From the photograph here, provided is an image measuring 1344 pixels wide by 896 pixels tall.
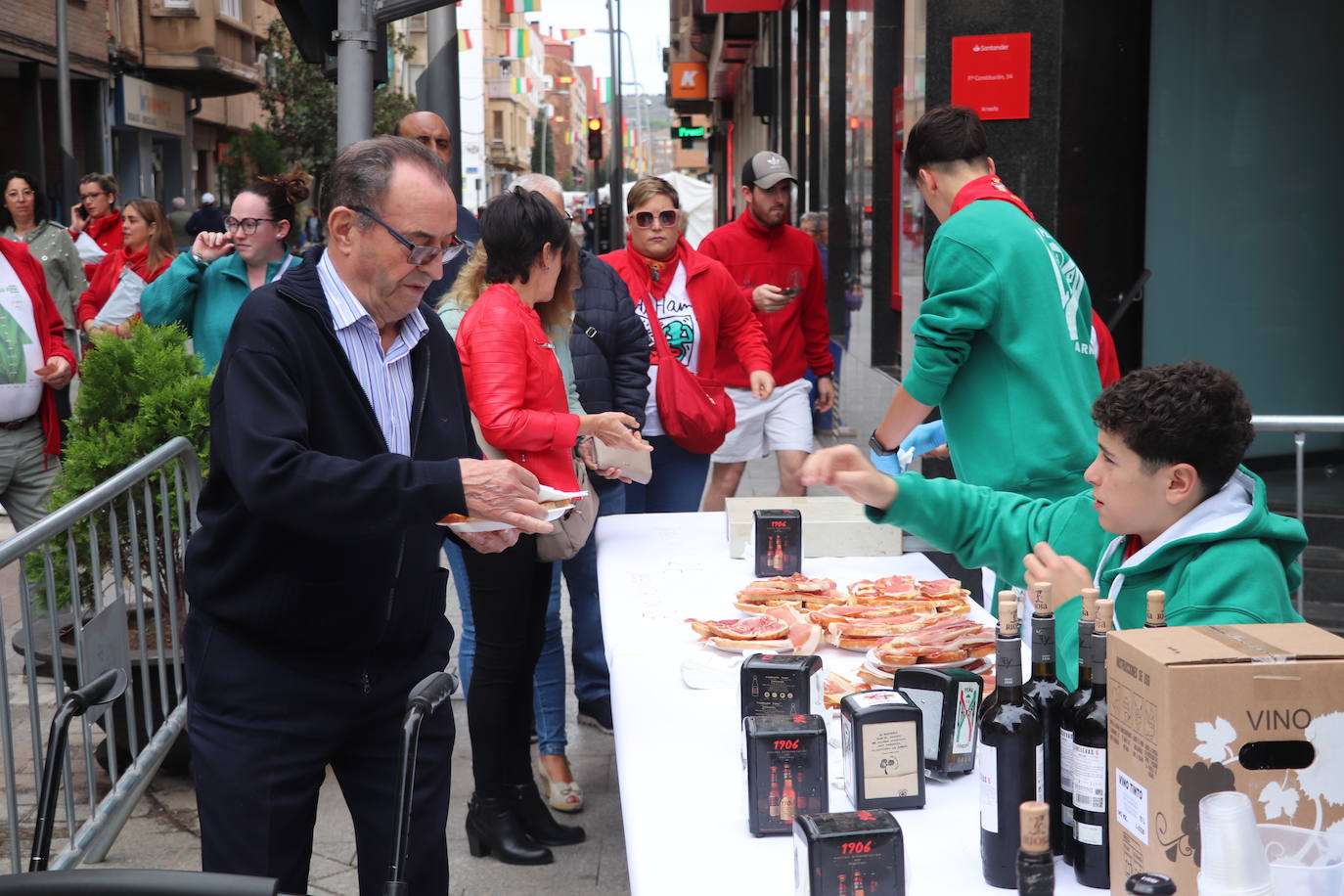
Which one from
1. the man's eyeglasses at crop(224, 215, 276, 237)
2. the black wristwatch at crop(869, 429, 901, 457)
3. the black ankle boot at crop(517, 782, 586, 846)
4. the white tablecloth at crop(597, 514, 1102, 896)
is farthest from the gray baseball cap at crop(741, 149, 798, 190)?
the black ankle boot at crop(517, 782, 586, 846)

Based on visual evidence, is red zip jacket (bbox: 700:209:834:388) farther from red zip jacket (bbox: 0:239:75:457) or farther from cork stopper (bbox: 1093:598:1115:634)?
cork stopper (bbox: 1093:598:1115:634)

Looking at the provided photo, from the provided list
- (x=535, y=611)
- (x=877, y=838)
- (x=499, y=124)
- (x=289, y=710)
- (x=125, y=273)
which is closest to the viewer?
(x=877, y=838)

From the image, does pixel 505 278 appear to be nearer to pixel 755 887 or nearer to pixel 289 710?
pixel 289 710

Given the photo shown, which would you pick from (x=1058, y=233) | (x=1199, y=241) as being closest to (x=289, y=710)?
(x=1058, y=233)

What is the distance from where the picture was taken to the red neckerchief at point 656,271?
20.0ft

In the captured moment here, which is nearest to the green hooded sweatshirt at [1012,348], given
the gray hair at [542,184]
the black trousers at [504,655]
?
the black trousers at [504,655]

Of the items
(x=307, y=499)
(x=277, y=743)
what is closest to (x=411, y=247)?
(x=307, y=499)

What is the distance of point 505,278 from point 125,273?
4111 millimetres

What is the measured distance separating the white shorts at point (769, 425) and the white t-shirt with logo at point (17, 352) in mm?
3165

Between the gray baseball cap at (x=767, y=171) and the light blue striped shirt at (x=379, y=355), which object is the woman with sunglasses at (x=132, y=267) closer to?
the gray baseball cap at (x=767, y=171)

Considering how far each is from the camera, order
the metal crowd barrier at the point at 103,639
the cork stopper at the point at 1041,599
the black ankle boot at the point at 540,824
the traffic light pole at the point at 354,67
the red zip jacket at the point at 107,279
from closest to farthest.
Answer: the cork stopper at the point at 1041,599 < the metal crowd barrier at the point at 103,639 < the black ankle boot at the point at 540,824 < the traffic light pole at the point at 354,67 < the red zip jacket at the point at 107,279

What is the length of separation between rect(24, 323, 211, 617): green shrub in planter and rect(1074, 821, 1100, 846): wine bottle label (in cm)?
350

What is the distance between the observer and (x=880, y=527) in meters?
4.38

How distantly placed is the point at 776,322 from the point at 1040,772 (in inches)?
223
